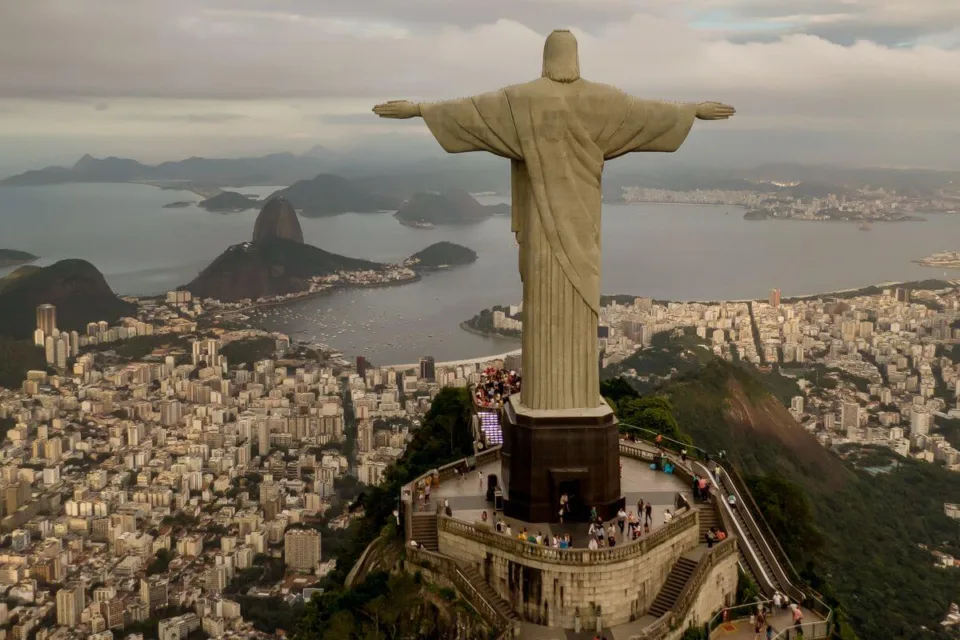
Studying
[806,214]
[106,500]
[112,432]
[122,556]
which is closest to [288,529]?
[122,556]

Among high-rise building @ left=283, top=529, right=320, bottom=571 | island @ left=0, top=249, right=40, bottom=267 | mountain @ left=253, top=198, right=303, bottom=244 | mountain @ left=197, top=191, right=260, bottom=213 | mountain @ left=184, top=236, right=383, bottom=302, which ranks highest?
mountain @ left=197, top=191, right=260, bottom=213

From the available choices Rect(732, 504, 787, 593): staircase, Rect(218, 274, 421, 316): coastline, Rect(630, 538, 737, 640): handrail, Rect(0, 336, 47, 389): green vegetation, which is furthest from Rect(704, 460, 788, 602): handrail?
Rect(218, 274, 421, 316): coastline

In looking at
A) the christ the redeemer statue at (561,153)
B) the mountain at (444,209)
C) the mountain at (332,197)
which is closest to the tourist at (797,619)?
the christ the redeemer statue at (561,153)

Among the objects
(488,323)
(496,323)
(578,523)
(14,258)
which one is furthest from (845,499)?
(14,258)

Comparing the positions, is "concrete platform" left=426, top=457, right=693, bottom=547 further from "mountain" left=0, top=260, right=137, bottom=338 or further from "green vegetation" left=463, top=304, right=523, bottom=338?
"mountain" left=0, top=260, right=137, bottom=338

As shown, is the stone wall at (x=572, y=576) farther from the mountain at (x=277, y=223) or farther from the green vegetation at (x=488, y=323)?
the mountain at (x=277, y=223)

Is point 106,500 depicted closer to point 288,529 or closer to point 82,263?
point 288,529

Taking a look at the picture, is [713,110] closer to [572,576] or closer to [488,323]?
[572,576]
